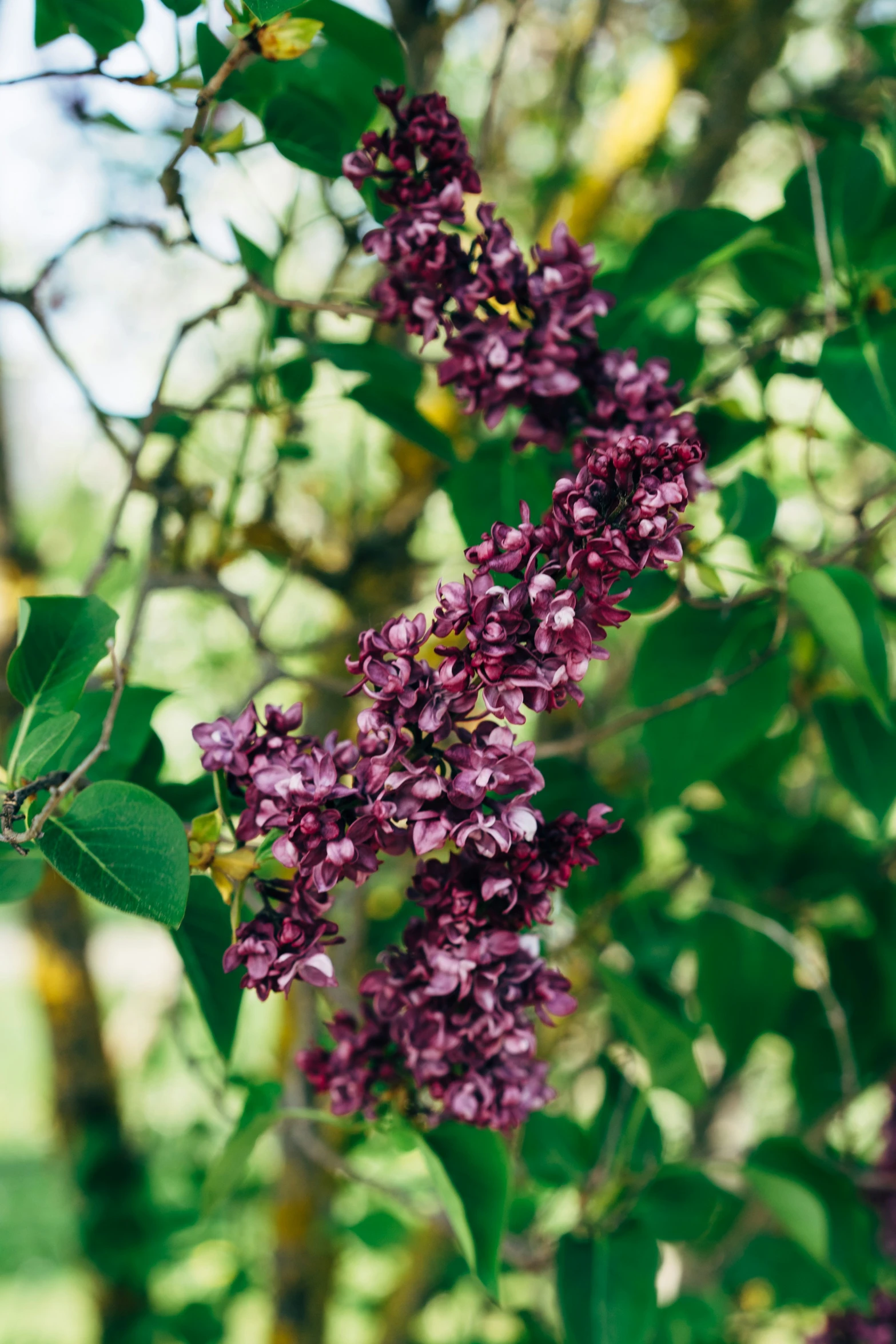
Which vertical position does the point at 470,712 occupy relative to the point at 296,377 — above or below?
below

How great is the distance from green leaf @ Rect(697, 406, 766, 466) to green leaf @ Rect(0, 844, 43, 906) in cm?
43

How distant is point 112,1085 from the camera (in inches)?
50.4

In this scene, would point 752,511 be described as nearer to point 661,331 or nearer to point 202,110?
point 661,331

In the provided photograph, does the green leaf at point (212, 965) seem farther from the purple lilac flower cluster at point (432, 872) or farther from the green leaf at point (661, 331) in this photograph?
the green leaf at point (661, 331)

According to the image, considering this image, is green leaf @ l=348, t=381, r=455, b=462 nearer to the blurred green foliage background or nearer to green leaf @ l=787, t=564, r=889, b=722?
the blurred green foliage background

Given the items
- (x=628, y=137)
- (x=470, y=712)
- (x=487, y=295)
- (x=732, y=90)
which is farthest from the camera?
(x=628, y=137)

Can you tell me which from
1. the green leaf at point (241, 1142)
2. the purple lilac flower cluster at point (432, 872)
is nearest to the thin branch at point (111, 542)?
the purple lilac flower cluster at point (432, 872)

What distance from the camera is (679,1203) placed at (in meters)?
0.61

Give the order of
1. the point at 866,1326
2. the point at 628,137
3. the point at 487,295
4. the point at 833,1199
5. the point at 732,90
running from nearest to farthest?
the point at 487,295
the point at 833,1199
the point at 866,1326
the point at 732,90
the point at 628,137

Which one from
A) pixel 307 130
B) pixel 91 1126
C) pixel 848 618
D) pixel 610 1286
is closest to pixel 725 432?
pixel 848 618

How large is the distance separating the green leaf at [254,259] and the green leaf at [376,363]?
0.05 meters

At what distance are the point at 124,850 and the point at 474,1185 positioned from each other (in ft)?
0.79

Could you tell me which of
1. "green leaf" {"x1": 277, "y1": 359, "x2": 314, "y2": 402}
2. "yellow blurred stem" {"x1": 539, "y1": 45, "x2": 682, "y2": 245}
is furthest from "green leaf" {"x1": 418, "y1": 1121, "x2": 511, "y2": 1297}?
"yellow blurred stem" {"x1": 539, "y1": 45, "x2": 682, "y2": 245}

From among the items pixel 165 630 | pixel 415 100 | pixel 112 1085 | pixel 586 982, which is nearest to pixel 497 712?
pixel 415 100
